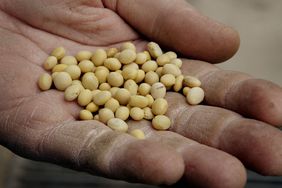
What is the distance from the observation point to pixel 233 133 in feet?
3.80

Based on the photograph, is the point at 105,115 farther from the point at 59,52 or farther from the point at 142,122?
the point at 59,52

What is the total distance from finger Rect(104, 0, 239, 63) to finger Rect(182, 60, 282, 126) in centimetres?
5

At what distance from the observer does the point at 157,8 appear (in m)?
1.52

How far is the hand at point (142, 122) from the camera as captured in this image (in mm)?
1057

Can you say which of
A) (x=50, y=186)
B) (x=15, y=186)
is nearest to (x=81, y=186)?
(x=50, y=186)

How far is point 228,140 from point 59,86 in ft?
1.55

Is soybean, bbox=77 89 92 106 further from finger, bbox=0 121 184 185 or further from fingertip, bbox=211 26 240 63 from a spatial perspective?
fingertip, bbox=211 26 240 63

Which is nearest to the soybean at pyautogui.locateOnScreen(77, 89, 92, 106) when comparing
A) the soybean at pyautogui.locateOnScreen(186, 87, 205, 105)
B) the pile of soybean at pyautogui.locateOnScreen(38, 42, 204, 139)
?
the pile of soybean at pyautogui.locateOnScreen(38, 42, 204, 139)

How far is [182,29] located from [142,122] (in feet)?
1.03

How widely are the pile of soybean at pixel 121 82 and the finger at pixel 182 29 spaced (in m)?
0.05

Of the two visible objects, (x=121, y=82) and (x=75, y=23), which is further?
(x=75, y=23)

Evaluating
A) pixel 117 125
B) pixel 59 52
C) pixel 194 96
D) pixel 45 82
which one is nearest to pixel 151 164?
pixel 117 125

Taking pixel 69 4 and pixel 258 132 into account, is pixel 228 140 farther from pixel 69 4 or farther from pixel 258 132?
pixel 69 4

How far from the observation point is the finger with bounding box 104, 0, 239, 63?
1419 mm
